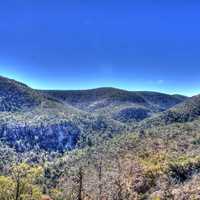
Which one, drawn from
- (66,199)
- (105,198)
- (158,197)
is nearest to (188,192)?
(158,197)

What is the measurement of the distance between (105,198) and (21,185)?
34493 millimetres

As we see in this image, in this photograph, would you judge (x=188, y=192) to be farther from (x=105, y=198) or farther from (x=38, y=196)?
(x=38, y=196)

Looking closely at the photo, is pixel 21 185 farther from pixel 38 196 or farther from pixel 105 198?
pixel 105 198

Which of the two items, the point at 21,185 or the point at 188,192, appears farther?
the point at 188,192

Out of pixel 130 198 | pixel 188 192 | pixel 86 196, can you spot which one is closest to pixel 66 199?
pixel 86 196

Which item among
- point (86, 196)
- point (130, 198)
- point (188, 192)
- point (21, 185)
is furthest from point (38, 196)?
point (188, 192)

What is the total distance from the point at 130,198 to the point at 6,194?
50.5 metres

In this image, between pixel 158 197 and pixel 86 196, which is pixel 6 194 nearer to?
pixel 86 196

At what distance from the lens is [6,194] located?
16788 cm

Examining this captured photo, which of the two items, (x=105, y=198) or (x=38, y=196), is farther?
(x=105, y=198)

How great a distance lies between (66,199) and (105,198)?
20.3 m

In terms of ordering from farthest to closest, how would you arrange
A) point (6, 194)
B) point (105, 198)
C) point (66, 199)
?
point (66, 199)
point (105, 198)
point (6, 194)

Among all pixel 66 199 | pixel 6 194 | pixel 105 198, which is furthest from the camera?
pixel 66 199

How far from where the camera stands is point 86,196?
630ft
